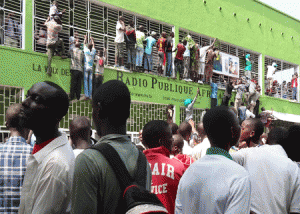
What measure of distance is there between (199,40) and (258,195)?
1558cm

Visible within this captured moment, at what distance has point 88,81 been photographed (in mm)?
12812

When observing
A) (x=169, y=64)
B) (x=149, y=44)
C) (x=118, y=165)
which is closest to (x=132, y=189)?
(x=118, y=165)

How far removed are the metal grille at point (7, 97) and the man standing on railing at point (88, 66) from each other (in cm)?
215

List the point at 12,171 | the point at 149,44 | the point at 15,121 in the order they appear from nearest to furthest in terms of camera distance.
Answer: the point at 12,171 → the point at 15,121 → the point at 149,44

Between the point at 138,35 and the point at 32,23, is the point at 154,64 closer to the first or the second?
the point at 138,35

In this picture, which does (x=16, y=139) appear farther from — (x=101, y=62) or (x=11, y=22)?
(x=101, y=62)

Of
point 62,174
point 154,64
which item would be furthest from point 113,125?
point 154,64

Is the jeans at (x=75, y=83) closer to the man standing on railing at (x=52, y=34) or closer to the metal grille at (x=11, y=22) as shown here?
the man standing on railing at (x=52, y=34)

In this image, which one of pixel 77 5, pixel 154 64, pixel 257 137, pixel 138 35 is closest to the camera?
pixel 257 137

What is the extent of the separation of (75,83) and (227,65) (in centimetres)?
933

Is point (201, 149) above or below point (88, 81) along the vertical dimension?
below

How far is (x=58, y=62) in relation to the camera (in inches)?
485

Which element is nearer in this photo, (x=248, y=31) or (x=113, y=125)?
(x=113, y=125)

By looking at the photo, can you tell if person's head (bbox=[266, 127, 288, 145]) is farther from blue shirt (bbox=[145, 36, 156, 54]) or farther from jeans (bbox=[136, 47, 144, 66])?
blue shirt (bbox=[145, 36, 156, 54])
